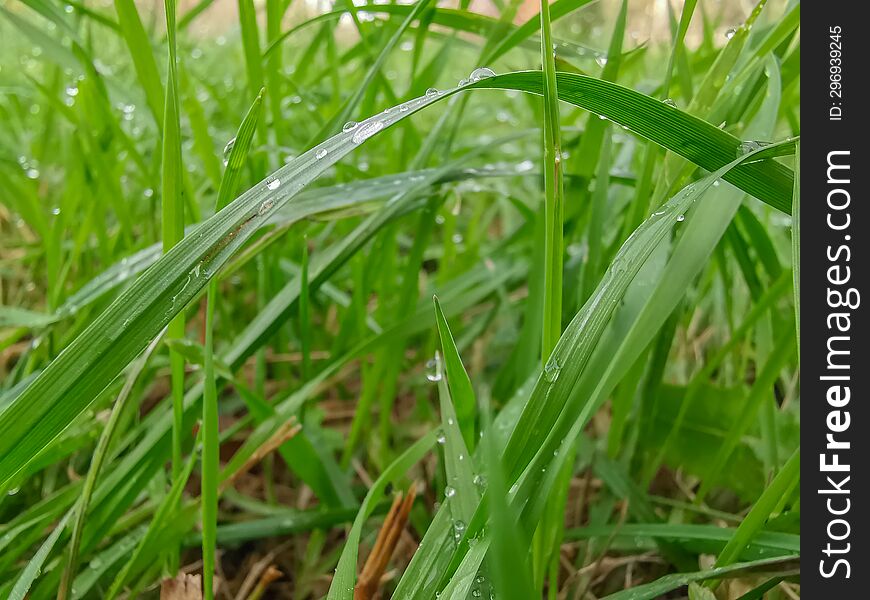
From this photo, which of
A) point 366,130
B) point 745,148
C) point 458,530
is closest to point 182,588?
point 458,530

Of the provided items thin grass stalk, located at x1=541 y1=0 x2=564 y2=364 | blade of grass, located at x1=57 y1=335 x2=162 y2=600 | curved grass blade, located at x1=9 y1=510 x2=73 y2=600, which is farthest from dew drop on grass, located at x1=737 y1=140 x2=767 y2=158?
curved grass blade, located at x1=9 y1=510 x2=73 y2=600

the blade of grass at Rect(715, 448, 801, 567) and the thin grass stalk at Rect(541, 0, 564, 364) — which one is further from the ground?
the thin grass stalk at Rect(541, 0, 564, 364)

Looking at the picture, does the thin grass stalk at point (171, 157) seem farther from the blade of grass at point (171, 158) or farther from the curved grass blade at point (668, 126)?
the curved grass blade at point (668, 126)

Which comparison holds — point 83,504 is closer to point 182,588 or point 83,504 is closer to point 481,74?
point 182,588

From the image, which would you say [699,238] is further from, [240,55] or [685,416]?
[240,55]

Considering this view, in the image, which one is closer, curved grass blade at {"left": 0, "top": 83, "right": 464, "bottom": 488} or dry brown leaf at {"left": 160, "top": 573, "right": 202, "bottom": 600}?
curved grass blade at {"left": 0, "top": 83, "right": 464, "bottom": 488}

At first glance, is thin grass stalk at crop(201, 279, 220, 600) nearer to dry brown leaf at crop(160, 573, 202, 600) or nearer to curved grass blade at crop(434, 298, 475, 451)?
dry brown leaf at crop(160, 573, 202, 600)

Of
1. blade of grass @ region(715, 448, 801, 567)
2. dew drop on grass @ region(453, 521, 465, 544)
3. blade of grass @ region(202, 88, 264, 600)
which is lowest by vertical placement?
blade of grass @ region(715, 448, 801, 567)
